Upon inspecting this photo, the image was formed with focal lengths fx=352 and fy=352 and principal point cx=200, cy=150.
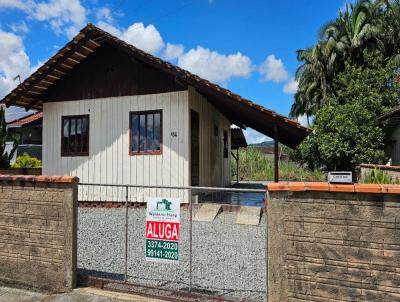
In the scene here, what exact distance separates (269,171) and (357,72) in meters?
9.35

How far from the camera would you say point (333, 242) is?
3.45 m

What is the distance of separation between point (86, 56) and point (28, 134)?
1070cm

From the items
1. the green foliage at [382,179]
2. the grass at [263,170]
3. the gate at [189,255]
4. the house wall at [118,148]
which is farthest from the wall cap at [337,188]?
the grass at [263,170]

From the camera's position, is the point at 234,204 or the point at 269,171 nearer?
the point at 234,204

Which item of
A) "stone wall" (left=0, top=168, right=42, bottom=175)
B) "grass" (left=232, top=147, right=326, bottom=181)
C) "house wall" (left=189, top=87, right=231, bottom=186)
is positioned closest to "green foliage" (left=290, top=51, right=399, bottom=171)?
"grass" (left=232, top=147, right=326, bottom=181)

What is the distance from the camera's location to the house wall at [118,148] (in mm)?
10141

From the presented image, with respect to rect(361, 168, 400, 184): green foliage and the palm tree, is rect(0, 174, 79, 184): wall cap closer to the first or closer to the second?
rect(361, 168, 400, 184): green foliage

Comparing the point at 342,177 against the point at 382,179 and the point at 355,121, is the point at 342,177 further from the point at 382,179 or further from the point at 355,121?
the point at 355,121

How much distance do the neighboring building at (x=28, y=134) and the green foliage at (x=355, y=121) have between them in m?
16.1

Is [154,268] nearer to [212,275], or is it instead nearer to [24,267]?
[212,275]

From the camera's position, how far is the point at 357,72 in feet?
76.5

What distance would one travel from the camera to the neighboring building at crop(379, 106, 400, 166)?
18883 millimetres

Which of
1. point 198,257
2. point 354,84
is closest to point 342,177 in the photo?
point 198,257

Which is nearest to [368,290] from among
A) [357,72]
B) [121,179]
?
[121,179]
